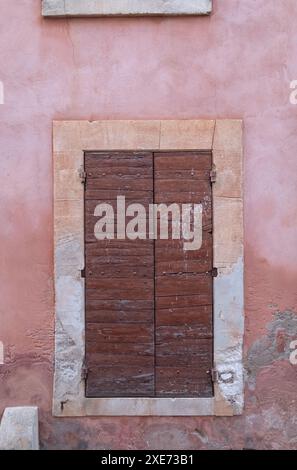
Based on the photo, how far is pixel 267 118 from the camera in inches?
232

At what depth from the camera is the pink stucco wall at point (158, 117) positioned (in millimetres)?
5879

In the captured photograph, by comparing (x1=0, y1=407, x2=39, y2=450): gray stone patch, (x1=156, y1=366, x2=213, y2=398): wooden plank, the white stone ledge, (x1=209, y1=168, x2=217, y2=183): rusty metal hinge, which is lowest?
(x1=0, y1=407, x2=39, y2=450): gray stone patch

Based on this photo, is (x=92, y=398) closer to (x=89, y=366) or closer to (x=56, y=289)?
(x=89, y=366)

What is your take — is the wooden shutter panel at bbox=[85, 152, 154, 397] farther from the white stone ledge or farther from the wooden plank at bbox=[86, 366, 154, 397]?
the white stone ledge

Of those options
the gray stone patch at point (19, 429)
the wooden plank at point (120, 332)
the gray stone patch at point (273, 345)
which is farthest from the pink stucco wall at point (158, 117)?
the wooden plank at point (120, 332)

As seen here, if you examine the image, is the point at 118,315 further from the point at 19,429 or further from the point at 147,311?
the point at 19,429

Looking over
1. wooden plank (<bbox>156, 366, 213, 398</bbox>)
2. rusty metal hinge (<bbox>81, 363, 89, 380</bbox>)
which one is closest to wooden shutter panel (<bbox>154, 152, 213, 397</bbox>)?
wooden plank (<bbox>156, 366, 213, 398</bbox>)

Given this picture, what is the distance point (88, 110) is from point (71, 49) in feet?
1.58

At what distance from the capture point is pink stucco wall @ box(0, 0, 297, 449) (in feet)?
19.3

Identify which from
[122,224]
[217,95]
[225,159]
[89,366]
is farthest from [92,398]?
[217,95]

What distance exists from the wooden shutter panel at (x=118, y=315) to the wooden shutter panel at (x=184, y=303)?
8 cm
